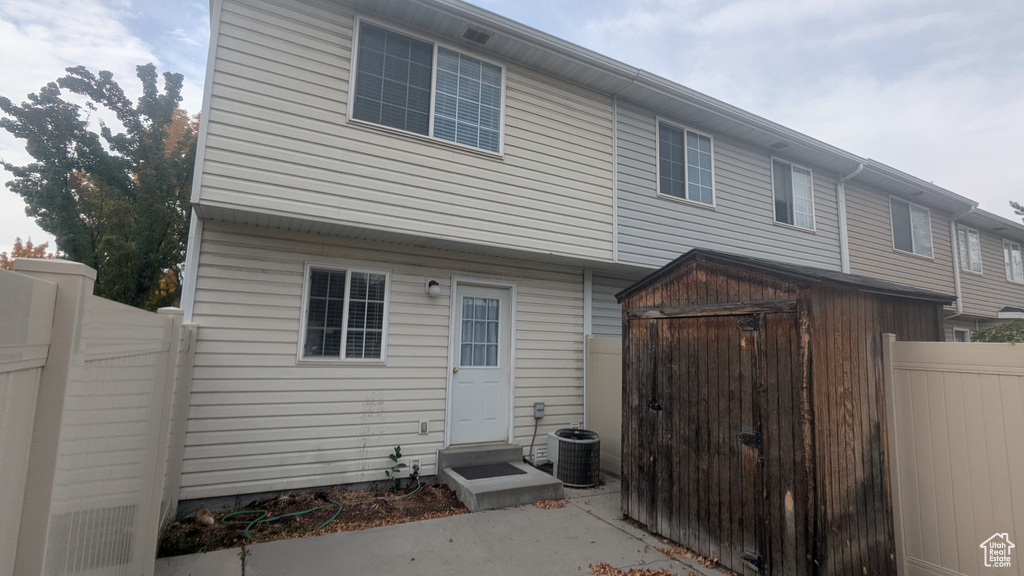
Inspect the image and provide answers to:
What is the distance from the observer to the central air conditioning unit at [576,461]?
5.54 metres

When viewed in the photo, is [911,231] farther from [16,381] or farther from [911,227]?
[16,381]

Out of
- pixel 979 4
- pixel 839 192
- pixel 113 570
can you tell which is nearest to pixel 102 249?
pixel 113 570

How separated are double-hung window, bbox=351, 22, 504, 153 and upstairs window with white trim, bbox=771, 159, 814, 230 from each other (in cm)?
603

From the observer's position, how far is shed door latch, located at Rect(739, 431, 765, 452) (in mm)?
3469

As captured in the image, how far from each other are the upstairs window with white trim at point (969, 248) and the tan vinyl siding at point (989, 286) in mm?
183

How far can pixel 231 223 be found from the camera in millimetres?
4820

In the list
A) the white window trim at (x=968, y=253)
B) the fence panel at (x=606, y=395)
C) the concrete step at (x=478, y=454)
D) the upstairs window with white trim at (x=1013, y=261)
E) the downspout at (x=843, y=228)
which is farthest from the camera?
the upstairs window with white trim at (x=1013, y=261)

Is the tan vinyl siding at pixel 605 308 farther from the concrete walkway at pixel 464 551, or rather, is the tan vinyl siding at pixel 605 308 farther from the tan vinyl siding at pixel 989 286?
the tan vinyl siding at pixel 989 286

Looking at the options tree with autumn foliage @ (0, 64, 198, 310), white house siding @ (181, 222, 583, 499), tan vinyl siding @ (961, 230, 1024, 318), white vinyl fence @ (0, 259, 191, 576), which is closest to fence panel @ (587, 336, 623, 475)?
white house siding @ (181, 222, 583, 499)

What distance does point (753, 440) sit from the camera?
3520 mm

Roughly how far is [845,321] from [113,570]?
4757 mm

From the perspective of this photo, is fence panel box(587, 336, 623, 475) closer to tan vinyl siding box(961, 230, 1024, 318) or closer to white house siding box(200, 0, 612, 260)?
white house siding box(200, 0, 612, 260)

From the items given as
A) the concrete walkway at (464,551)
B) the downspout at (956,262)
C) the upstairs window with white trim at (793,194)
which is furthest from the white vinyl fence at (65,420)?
the downspout at (956,262)

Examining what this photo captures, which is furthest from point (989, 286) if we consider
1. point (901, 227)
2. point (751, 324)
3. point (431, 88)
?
point (431, 88)
